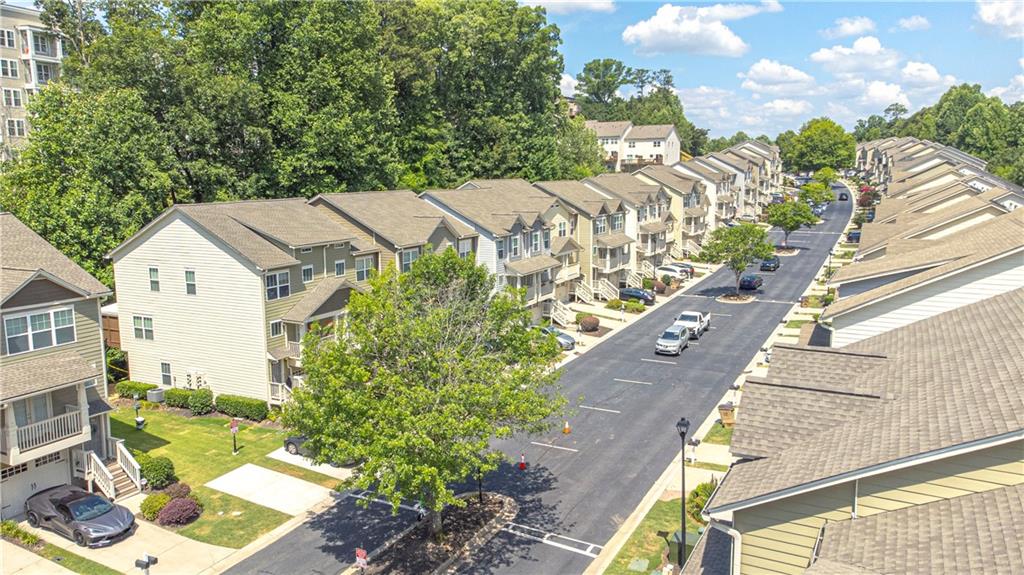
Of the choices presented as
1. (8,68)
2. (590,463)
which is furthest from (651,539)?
(8,68)

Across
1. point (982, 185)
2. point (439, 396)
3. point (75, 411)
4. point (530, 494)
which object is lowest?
point (530, 494)

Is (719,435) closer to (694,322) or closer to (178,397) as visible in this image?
(694,322)

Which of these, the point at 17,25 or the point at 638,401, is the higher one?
the point at 17,25

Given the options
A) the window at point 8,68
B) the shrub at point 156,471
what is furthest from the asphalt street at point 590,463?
the window at point 8,68

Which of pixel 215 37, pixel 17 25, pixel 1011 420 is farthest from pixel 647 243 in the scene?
pixel 17 25

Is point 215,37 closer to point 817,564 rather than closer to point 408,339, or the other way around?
point 408,339

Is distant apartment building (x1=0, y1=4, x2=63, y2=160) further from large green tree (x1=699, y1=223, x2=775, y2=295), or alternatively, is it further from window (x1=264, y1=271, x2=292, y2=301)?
large green tree (x1=699, y1=223, x2=775, y2=295)

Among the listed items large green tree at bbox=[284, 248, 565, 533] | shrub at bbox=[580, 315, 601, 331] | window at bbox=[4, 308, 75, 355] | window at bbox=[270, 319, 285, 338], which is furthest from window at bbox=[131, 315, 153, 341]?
shrub at bbox=[580, 315, 601, 331]

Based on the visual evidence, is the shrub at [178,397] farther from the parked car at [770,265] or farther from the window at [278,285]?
the parked car at [770,265]
